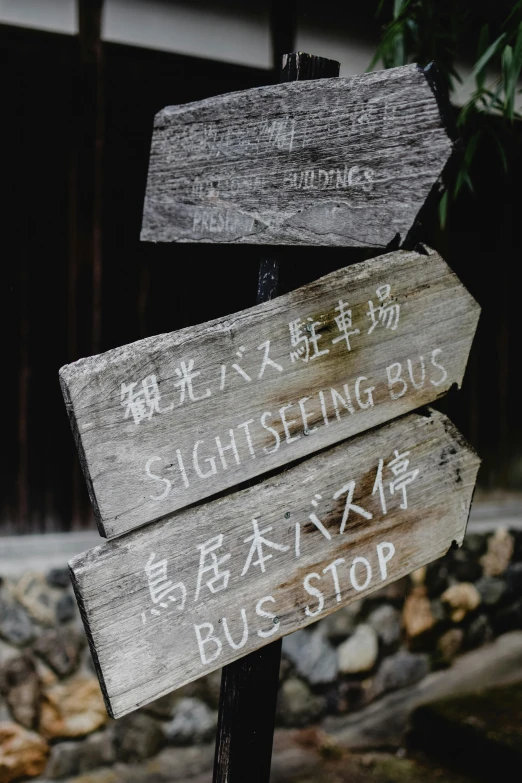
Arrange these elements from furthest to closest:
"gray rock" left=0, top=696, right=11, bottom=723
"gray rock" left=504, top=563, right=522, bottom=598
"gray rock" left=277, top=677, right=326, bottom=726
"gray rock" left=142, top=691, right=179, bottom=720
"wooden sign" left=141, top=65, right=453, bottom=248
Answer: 1. "gray rock" left=504, top=563, right=522, bottom=598
2. "gray rock" left=277, top=677, right=326, bottom=726
3. "gray rock" left=142, top=691, right=179, bottom=720
4. "gray rock" left=0, top=696, right=11, bottom=723
5. "wooden sign" left=141, top=65, right=453, bottom=248

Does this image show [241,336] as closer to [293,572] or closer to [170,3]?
[293,572]

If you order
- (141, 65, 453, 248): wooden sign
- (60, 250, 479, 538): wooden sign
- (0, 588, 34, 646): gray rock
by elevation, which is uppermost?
(141, 65, 453, 248): wooden sign

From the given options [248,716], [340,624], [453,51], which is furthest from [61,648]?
[453,51]

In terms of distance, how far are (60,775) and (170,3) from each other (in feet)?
10.4

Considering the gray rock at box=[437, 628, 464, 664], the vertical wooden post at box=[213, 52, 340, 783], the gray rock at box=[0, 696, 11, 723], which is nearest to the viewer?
the vertical wooden post at box=[213, 52, 340, 783]

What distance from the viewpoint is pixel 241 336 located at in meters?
1.15

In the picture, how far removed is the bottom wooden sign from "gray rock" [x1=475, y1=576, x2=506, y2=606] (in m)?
2.57

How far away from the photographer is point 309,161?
4.26 ft

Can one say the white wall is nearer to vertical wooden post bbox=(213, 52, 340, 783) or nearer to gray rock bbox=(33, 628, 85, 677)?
vertical wooden post bbox=(213, 52, 340, 783)

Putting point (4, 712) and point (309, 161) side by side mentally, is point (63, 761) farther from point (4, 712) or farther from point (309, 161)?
point (309, 161)

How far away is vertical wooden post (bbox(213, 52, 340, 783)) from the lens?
51.4 inches

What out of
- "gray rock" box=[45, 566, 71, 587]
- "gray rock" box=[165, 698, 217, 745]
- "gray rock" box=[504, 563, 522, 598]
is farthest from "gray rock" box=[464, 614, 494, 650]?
"gray rock" box=[45, 566, 71, 587]

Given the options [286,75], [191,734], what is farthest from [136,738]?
[286,75]

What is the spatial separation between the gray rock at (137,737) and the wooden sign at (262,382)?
2129mm
